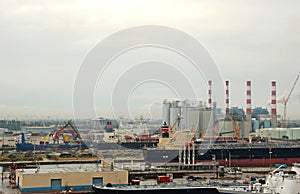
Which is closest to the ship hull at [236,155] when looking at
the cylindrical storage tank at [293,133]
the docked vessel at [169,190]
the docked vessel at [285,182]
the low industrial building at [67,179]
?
the low industrial building at [67,179]

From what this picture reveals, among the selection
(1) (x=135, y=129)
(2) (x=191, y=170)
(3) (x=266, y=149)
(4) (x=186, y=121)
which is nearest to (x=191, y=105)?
(4) (x=186, y=121)

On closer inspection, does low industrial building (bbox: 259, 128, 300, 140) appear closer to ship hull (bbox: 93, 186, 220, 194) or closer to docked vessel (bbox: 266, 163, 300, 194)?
ship hull (bbox: 93, 186, 220, 194)

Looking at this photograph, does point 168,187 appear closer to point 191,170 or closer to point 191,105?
point 191,170

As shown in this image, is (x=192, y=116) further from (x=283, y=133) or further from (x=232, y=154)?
(x=232, y=154)

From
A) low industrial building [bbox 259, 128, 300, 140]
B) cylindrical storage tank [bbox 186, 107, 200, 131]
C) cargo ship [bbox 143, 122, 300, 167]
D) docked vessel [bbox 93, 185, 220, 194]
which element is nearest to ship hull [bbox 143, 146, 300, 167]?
cargo ship [bbox 143, 122, 300, 167]

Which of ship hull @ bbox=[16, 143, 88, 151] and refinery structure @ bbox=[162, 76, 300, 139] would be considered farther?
refinery structure @ bbox=[162, 76, 300, 139]

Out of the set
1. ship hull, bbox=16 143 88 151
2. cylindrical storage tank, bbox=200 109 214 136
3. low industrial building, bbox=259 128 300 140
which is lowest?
ship hull, bbox=16 143 88 151

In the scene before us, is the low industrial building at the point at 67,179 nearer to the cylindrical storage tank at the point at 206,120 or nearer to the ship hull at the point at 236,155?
the ship hull at the point at 236,155

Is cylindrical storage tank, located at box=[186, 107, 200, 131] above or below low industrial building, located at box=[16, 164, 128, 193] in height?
above

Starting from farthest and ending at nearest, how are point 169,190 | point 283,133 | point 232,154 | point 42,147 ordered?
1. point 283,133
2. point 42,147
3. point 232,154
4. point 169,190

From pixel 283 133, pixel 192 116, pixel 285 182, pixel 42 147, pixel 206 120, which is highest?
pixel 192 116

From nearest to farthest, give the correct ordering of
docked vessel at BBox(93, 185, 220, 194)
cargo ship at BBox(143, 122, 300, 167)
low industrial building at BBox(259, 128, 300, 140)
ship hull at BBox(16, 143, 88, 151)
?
docked vessel at BBox(93, 185, 220, 194) → cargo ship at BBox(143, 122, 300, 167) → ship hull at BBox(16, 143, 88, 151) → low industrial building at BBox(259, 128, 300, 140)

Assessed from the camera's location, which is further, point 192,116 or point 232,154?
point 192,116

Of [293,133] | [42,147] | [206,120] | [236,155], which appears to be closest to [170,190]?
[236,155]
